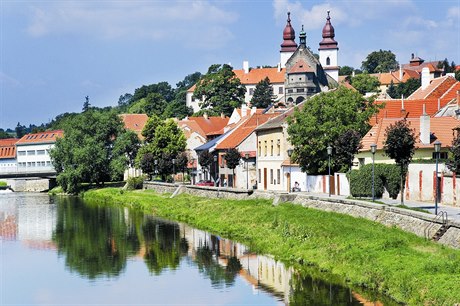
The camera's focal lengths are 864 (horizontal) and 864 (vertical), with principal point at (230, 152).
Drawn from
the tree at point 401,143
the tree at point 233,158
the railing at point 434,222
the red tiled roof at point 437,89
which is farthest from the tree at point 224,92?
the railing at point 434,222

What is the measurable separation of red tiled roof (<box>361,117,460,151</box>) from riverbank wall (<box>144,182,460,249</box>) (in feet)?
22.5

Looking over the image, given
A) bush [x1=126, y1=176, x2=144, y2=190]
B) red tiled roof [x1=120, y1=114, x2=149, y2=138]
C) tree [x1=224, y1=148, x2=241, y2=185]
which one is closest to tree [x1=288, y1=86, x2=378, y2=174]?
tree [x1=224, y1=148, x2=241, y2=185]

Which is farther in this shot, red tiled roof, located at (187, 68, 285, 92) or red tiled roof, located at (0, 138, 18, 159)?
red tiled roof, located at (187, 68, 285, 92)

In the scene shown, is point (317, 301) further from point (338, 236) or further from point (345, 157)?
point (345, 157)

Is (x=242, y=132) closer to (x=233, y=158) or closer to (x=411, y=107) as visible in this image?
(x=233, y=158)

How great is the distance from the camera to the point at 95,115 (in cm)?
11394

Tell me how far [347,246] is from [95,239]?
2401 centimetres

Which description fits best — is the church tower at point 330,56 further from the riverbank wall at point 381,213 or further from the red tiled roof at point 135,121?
the riverbank wall at point 381,213

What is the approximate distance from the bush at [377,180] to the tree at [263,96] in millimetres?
107603

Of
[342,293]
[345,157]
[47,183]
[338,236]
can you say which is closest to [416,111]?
[345,157]

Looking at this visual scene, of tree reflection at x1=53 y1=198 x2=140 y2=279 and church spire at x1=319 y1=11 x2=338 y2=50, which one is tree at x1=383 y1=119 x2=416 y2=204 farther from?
church spire at x1=319 y1=11 x2=338 y2=50

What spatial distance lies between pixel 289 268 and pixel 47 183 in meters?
93.0

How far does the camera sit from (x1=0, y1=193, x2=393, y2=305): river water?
34.2 meters

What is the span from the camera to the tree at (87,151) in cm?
10581
